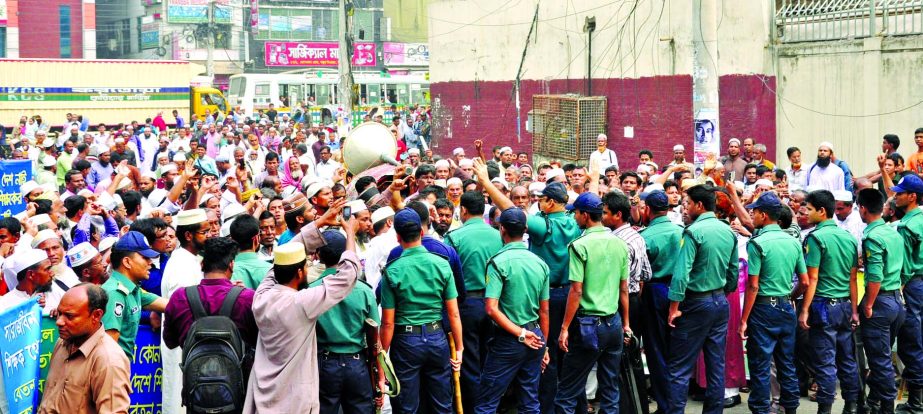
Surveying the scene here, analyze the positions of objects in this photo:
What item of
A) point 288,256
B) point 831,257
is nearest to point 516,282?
point 288,256

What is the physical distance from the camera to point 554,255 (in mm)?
8320

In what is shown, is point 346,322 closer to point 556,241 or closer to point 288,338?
point 288,338

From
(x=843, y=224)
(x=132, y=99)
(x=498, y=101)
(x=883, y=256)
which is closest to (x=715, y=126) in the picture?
(x=843, y=224)

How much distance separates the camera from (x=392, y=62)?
79062 mm

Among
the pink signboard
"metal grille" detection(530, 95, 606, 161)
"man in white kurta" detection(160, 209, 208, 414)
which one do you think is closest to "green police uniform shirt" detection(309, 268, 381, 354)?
"man in white kurta" detection(160, 209, 208, 414)

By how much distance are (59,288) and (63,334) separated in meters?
1.83

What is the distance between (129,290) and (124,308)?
123 mm

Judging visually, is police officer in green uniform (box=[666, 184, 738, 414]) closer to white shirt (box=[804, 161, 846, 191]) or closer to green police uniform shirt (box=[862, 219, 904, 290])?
green police uniform shirt (box=[862, 219, 904, 290])

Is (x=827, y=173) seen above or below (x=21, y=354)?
above

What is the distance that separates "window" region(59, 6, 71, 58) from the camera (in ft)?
242

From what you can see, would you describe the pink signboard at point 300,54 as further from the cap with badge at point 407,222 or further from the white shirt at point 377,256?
the cap with badge at point 407,222

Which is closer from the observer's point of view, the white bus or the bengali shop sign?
the white bus

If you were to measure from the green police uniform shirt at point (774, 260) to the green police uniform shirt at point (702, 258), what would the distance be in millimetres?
220

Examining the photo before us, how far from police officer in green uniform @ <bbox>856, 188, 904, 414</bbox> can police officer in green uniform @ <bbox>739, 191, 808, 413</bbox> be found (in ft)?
2.08
